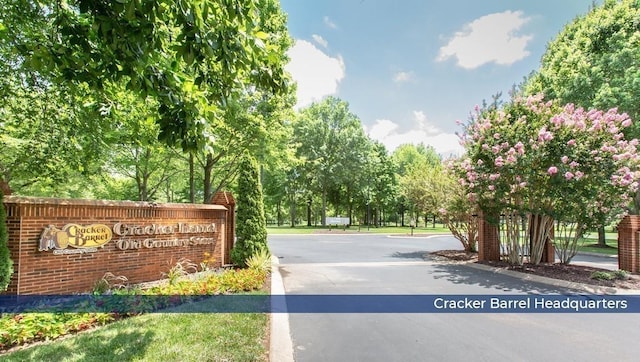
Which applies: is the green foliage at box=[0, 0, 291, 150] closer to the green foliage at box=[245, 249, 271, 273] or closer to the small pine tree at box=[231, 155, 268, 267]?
the green foliage at box=[245, 249, 271, 273]

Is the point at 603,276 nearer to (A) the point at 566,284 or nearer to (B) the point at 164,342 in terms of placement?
(A) the point at 566,284

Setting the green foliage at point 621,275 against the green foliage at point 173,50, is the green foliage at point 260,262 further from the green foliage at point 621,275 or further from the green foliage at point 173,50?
the green foliage at point 621,275

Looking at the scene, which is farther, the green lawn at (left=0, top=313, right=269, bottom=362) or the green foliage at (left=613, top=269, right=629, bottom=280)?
the green foliage at (left=613, top=269, right=629, bottom=280)

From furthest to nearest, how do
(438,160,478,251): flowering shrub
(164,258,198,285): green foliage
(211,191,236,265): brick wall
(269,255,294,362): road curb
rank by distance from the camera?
(438,160,478,251): flowering shrub, (211,191,236,265): brick wall, (164,258,198,285): green foliage, (269,255,294,362): road curb

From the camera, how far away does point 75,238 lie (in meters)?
6.70

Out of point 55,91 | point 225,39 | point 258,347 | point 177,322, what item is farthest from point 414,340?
point 55,91

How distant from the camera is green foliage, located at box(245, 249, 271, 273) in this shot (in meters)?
9.46

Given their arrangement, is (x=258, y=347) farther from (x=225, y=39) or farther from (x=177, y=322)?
(x=225, y=39)

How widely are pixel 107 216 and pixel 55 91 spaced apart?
8.86 feet

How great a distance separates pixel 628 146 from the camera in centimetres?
934

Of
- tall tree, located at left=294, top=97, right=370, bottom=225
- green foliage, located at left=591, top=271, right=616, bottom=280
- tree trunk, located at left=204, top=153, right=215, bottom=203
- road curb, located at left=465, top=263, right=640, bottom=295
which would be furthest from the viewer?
tall tree, located at left=294, top=97, right=370, bottom=225

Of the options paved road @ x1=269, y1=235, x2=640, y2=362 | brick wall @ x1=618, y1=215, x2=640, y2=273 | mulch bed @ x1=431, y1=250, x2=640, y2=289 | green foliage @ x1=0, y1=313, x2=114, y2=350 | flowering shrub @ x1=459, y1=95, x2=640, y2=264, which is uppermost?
flowering shrub @ x1=459, y1=95, x2=640, y2=264

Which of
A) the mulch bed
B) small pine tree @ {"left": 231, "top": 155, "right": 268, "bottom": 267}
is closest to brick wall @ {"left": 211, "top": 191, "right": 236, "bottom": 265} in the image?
small pine tree @ {"left": 231, "top": 155, "right": 268, "bottom": 267}

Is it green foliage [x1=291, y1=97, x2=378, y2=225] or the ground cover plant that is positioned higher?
green foliage [x1=291, y1=97, x2=378, y2=225]
